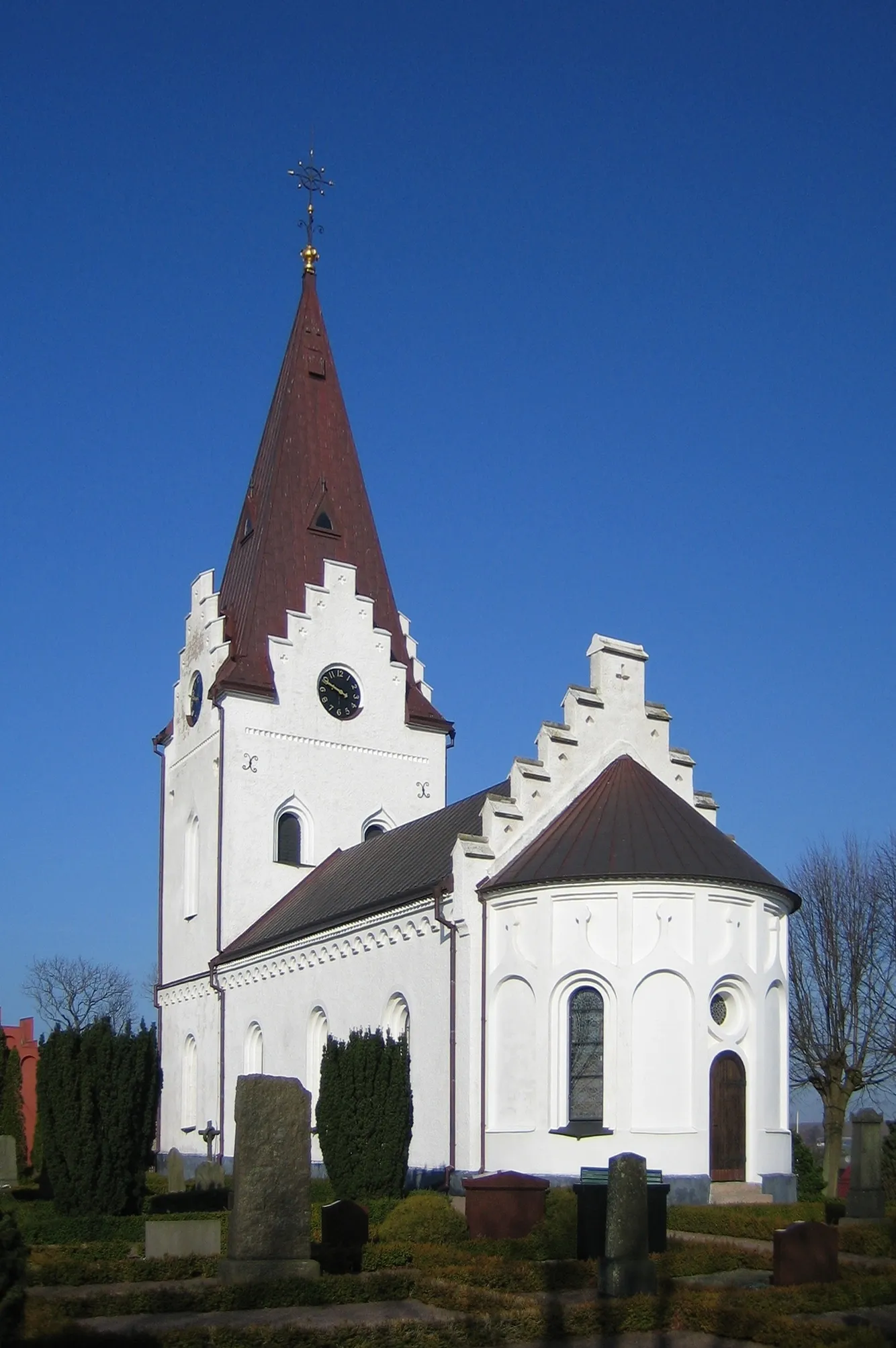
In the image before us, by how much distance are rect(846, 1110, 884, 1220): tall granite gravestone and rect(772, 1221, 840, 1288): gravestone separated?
701 centimetres

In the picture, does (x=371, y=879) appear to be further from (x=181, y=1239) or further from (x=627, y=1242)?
(x=627, y=1242)

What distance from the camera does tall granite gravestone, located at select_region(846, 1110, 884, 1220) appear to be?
21750 millimetres

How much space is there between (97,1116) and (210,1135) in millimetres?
12026

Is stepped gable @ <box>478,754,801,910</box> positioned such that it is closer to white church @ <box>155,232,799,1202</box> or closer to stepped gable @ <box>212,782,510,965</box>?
white church @ <box>155,232,799,1202</box>

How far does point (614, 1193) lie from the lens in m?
14.6

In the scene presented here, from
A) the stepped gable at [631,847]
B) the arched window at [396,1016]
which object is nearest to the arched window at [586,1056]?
the stepped gable at [631,847]

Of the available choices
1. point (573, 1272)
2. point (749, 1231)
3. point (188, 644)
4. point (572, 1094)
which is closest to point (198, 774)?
point (188, 644)

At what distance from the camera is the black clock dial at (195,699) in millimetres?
39062

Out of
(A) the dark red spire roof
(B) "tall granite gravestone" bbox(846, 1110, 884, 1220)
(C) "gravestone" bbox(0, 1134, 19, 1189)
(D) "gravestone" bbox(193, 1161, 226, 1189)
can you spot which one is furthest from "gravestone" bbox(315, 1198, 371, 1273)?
(A) the dark red spire roof

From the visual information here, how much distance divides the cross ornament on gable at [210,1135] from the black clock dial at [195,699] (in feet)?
34.3

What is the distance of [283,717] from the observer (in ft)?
123

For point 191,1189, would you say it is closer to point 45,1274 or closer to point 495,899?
point 495,899

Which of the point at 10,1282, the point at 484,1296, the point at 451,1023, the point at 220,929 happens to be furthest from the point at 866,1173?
the point at 220,929

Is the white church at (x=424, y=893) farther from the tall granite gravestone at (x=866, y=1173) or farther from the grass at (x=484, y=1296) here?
the grass at (x=484, y=1296)
